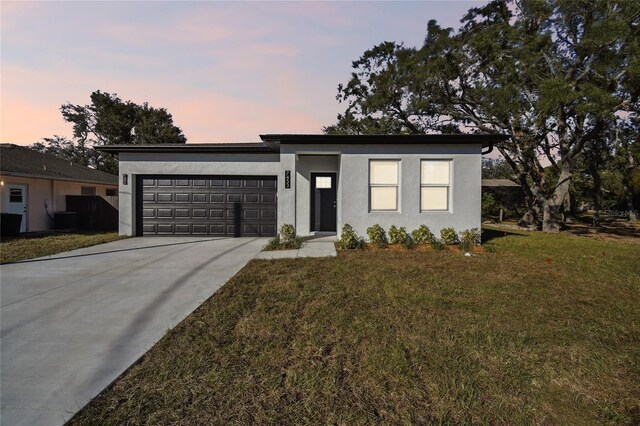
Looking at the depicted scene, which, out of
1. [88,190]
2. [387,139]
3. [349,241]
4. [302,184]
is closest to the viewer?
[349,241]

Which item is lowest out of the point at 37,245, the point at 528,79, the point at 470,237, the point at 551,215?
the point at 37,245

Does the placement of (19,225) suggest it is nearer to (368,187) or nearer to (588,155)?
(368,187)

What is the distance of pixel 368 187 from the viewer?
31.2 ft

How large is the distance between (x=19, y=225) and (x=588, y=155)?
30.2m

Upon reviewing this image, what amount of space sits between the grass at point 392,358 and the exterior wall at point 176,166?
6.46m

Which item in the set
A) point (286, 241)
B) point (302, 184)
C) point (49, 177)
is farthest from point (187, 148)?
point (49, 177)

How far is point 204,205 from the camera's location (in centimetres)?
1133

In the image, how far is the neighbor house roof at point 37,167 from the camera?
1213 centimetres

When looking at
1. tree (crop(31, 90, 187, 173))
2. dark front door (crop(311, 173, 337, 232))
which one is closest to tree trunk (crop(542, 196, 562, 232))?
dark front door (crop(311, 173, 337, 232))

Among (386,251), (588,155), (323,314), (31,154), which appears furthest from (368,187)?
(588,155)

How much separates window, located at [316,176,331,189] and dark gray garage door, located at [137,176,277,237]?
162cm

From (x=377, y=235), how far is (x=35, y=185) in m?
14.5

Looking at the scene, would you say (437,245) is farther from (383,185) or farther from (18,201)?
(18,201)

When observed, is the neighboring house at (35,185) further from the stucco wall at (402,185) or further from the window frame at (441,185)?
the window frame at (441,185)
